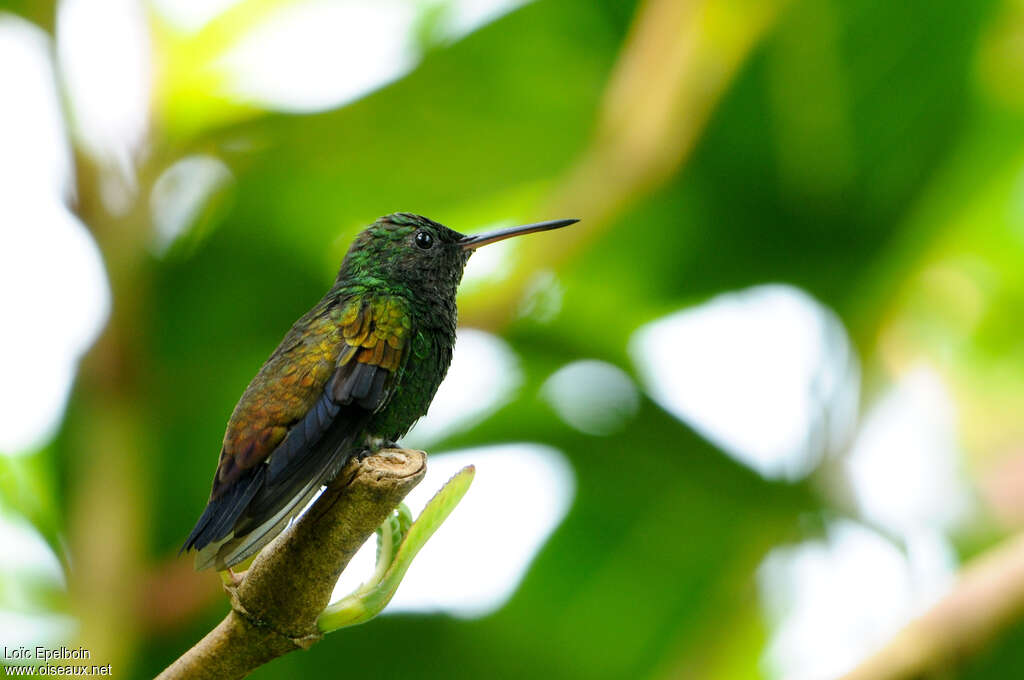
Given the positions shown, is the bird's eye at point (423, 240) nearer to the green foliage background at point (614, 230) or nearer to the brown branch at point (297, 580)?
the green foliage background at point (614, 230)

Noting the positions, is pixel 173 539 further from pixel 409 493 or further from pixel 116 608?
pixel 409 493

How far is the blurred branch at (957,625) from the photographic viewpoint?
85.5 inches

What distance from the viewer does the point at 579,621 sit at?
12.3ft

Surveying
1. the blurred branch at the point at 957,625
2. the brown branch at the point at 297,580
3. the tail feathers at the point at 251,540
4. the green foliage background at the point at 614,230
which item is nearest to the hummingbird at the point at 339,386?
the tail feathers at the point at 251,540

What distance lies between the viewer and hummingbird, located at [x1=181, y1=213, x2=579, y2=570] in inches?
56.9

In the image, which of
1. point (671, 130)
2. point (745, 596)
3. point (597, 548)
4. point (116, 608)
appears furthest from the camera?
point (597, 548)

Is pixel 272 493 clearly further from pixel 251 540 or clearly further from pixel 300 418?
pixel 300 418

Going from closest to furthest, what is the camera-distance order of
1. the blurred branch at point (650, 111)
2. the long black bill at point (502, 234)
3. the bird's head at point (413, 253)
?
the long black bill at point (502, 234) → the bird's head at point (413, 253) → the blurred branch at point (650, 111)

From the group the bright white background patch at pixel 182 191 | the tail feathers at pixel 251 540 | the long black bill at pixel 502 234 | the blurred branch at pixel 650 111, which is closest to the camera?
the tail feathers at pixel 251 540

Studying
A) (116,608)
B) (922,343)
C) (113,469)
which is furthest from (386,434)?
(922,343)

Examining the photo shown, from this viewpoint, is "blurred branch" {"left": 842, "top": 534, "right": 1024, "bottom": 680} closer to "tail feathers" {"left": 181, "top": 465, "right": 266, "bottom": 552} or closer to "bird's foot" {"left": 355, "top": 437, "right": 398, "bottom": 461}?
"bird's foot" {"left": 355, "top": 437, "right": 398, "bottom": 461}

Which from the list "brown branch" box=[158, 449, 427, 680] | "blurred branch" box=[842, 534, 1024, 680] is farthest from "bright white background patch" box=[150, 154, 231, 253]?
"blurred branch" box=[842, 534, 1024, 680]

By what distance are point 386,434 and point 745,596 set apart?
2.14m

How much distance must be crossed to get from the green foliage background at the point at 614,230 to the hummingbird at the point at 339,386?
68 cm
